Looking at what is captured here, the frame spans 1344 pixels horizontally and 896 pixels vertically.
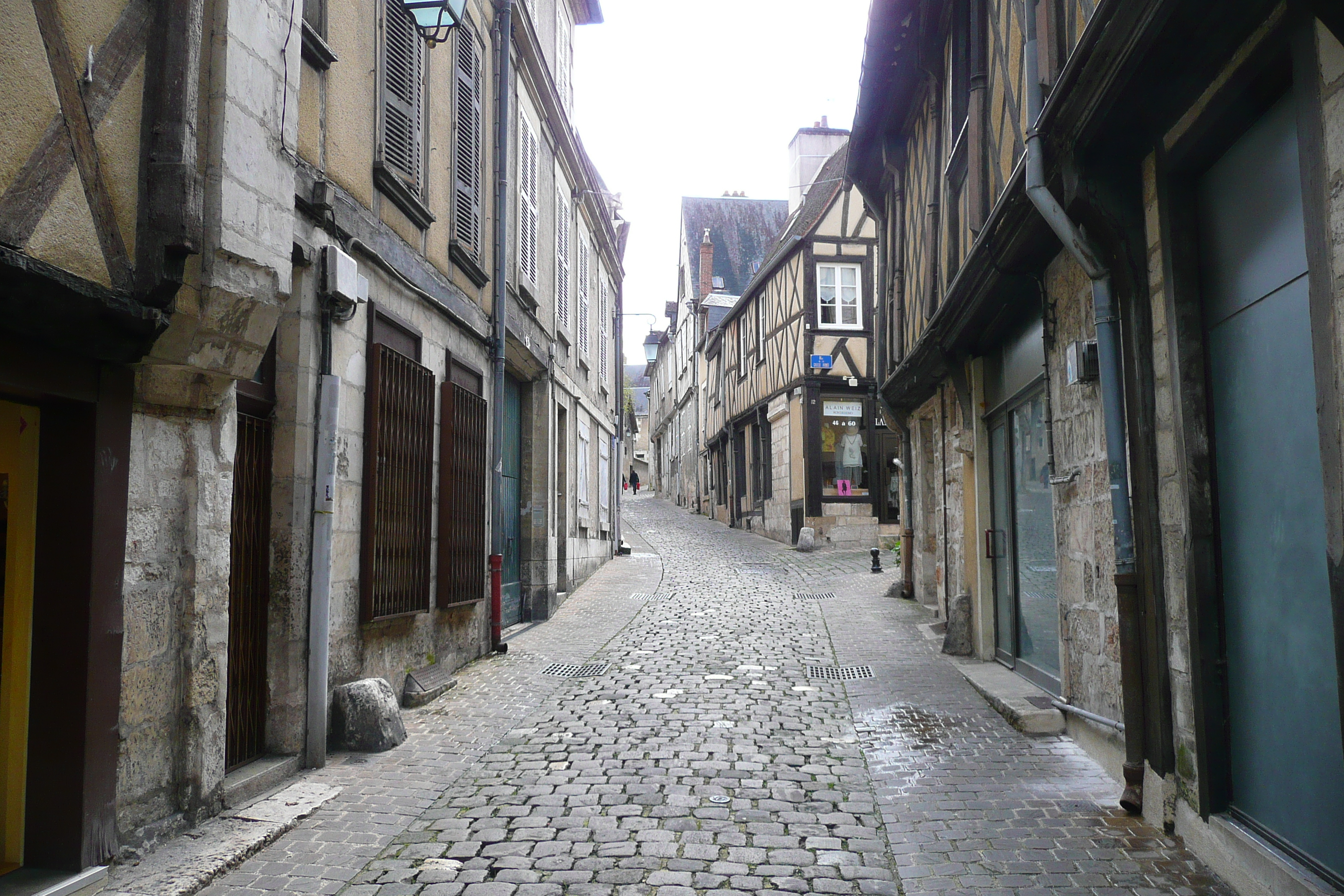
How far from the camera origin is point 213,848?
3396mm

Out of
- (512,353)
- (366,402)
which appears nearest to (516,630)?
(512,353)

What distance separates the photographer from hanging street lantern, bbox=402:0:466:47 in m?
5.68

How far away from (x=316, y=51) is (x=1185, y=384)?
440 cm

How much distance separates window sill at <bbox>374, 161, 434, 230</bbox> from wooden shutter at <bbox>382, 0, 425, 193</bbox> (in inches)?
3.4

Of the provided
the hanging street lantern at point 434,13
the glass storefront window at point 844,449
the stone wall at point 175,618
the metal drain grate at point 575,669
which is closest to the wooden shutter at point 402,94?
the hanging street lantern at point 434,13

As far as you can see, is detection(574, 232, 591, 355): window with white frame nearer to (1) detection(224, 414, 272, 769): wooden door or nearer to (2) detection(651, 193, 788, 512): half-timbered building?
(1) detection(224, 414, 272, 769): wooden door

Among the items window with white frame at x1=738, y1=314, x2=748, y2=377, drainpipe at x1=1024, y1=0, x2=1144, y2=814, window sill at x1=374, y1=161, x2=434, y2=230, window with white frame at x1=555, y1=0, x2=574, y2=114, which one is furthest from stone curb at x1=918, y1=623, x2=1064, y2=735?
window with white frame at x1=738, y1=314, x2=748, y2=377

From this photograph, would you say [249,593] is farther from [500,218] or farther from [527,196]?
[527,196]

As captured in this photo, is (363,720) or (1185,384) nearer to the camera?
(1185,384)

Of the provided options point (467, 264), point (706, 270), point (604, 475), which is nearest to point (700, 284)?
point (706, 270)

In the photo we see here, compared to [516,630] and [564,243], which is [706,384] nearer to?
[564,243]

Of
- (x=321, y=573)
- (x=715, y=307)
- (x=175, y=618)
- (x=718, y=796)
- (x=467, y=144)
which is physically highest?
(x=715, y=307)

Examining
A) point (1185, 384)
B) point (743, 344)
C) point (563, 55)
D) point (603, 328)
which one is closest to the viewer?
point (1185, 384)

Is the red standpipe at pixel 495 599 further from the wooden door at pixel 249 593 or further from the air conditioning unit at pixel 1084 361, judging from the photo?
the air conditioning unit at pixel 1084 361
